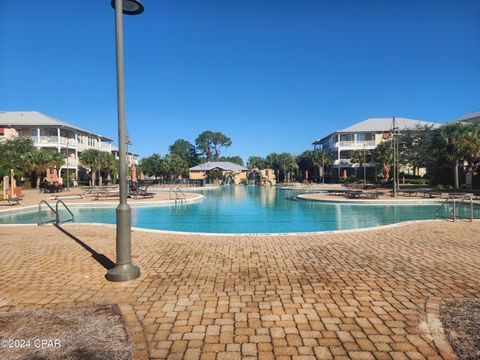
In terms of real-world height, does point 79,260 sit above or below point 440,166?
below

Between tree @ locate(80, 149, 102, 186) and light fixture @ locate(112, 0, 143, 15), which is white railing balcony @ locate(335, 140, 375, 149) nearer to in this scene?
tree @ locate(80, 149, 102, 186)

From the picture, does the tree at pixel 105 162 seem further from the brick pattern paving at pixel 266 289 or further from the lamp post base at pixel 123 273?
the lamp post base at pixel 123 273

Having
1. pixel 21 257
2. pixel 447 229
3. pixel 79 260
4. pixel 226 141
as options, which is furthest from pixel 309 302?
pixel 226 141

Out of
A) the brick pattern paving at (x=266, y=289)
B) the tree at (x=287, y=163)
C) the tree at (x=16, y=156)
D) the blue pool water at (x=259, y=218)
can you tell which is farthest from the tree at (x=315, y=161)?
the brick pattern paving at (x=266, y=289)

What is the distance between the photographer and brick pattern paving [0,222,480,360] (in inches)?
129

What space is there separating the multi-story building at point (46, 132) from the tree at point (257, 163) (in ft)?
130

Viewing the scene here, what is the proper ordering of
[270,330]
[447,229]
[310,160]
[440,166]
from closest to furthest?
[270,330], [447,229], [440,166], [310,160]

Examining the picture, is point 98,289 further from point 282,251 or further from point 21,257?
point 282,251

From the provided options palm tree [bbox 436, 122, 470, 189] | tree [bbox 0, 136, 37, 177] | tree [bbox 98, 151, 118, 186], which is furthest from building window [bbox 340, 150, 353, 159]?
tree [bbox 0, 136, 37, 177]

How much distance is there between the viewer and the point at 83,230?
10312mm

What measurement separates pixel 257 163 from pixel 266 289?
77911mm

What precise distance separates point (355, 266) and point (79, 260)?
548 centimetres

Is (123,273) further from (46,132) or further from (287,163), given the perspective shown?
(287,163)

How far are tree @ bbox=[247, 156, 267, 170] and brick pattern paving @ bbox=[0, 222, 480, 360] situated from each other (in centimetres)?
6738
